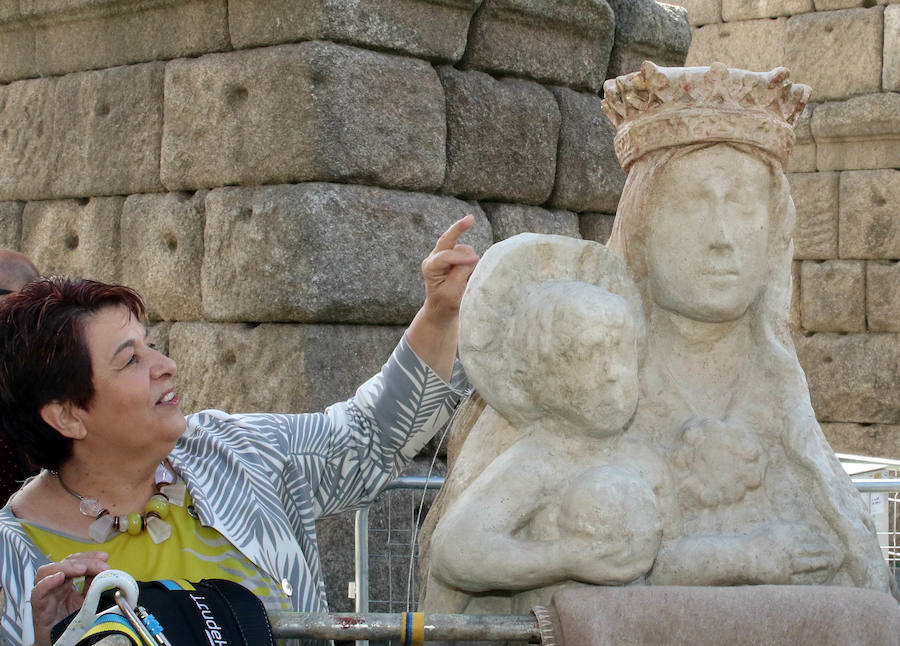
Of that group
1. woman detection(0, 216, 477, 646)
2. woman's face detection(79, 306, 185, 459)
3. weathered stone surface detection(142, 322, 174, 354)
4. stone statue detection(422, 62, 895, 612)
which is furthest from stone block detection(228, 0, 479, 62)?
woman's face detection(79, 306, 185, 459)

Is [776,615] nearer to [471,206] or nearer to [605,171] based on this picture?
[471,206]

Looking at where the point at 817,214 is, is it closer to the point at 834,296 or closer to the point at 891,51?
the point at 834,296

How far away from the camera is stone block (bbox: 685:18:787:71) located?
8.66 m

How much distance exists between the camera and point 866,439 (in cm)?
824

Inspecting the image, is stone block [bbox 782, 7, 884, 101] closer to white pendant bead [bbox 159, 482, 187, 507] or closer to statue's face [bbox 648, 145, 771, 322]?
statue's face [bbox 648, 145, 771, 322]

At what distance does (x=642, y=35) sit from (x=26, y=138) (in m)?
2.90

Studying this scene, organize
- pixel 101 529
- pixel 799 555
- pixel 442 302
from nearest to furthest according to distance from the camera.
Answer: pixel 799 555, pixel 101 529, pixel 442 302

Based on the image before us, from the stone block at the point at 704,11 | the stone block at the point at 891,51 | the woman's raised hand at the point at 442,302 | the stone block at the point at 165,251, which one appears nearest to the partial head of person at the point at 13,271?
the woman's raised hand at the point at 442,302

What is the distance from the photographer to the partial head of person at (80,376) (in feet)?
7.68

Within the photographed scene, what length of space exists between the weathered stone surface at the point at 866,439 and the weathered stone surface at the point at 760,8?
2.90 m

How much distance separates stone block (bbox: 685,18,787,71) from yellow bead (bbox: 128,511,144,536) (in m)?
7.07

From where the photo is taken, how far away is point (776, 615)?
2.04 metres

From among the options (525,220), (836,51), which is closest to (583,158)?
(525,220)

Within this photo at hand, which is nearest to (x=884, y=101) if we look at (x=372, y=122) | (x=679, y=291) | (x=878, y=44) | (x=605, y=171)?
(x=878, y=44)
